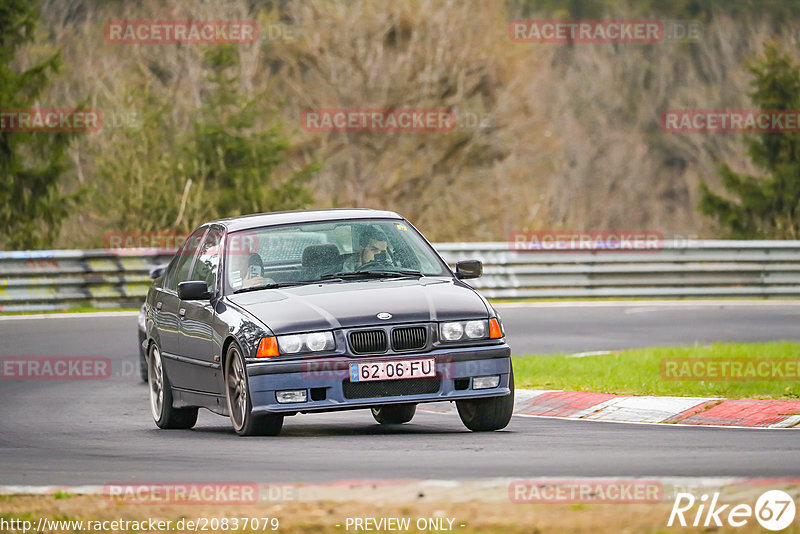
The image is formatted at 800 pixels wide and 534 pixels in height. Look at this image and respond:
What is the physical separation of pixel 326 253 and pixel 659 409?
3.06 m

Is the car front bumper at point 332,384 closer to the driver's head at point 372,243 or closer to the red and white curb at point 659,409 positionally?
the driver's head at point 372,243

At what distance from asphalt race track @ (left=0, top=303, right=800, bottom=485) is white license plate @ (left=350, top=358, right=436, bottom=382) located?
44 cm

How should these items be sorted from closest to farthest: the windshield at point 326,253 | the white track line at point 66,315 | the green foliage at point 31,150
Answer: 1. the windshield at point 326,253
2. the white track line at point 66,315
3. the green foliage at point 31,150

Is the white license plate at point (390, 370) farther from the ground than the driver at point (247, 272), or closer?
closer

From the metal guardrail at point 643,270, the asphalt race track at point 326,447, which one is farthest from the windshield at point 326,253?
the metal guardrail at point 643,270

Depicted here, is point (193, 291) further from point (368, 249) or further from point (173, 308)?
point (368, 249)

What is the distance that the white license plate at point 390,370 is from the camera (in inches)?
383

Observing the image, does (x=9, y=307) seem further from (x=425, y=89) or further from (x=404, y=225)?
(x=425, y=89)

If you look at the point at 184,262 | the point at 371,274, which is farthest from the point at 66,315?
the point at 371,274

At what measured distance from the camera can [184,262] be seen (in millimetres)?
12172

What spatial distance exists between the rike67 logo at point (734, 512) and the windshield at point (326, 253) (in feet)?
15.1

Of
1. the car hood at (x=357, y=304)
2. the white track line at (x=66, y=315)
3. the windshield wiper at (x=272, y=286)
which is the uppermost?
the windshield wiper at (x=272, y=286)

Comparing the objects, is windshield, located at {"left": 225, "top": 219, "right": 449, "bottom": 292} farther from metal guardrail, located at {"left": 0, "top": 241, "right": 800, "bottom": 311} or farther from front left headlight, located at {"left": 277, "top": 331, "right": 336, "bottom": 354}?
metal guardrail, located at {"left": 0, "top": 241, "right": 800, "bottom": 311}

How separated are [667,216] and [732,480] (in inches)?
2131
